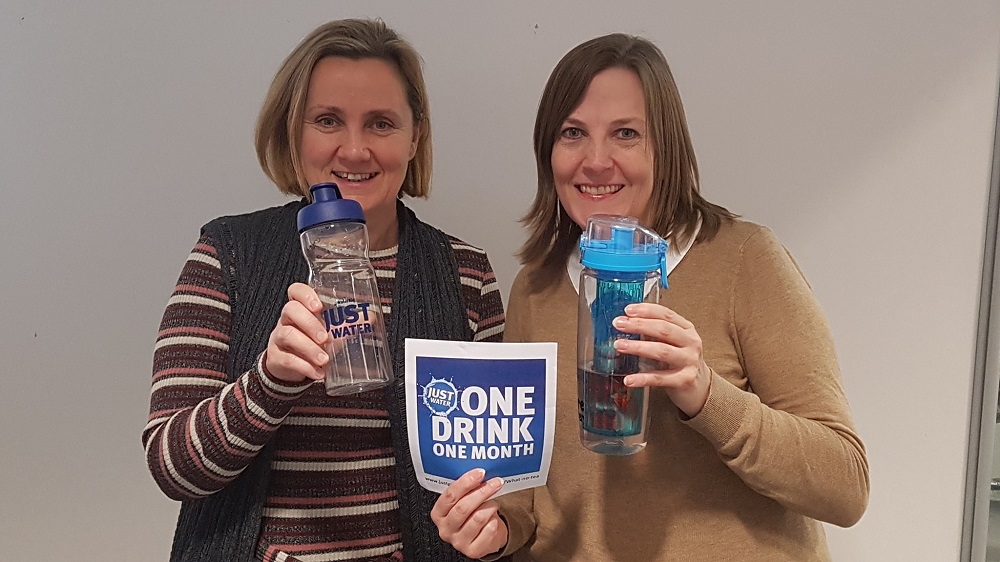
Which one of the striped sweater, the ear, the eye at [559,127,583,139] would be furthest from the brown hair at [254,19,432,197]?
the eye at [559,127,583,139]

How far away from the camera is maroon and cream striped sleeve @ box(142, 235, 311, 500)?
84 centimetres

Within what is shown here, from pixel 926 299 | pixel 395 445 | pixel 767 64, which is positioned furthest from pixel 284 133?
pixel 926 299

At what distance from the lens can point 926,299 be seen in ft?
4.50

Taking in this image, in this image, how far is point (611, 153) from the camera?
0.90m

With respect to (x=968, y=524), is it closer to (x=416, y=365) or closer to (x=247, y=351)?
(x=416, y=365)

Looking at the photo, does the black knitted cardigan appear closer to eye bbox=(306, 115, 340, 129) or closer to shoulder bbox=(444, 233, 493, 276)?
shoulder bbox=(444, 233, 493, 276)

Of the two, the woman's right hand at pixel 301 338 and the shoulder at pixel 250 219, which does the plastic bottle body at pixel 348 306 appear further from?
the shoulder at pixel 250 219

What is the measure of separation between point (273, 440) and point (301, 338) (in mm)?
287

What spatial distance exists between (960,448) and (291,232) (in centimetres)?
129

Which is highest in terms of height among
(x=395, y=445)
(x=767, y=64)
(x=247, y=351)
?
(x=767, y=64)

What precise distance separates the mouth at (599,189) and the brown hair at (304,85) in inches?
13.1

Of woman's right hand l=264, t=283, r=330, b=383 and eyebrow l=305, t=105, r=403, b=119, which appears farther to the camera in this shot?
eyebrow l=305, t=105, r=403, b=119

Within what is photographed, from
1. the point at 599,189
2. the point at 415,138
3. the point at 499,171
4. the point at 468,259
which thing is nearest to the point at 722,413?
the point at 599,189

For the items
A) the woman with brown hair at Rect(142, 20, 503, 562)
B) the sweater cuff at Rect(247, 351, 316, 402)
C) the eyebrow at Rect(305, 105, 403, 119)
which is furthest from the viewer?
the eyebrow at Rect(305, 105, 403, 119)
